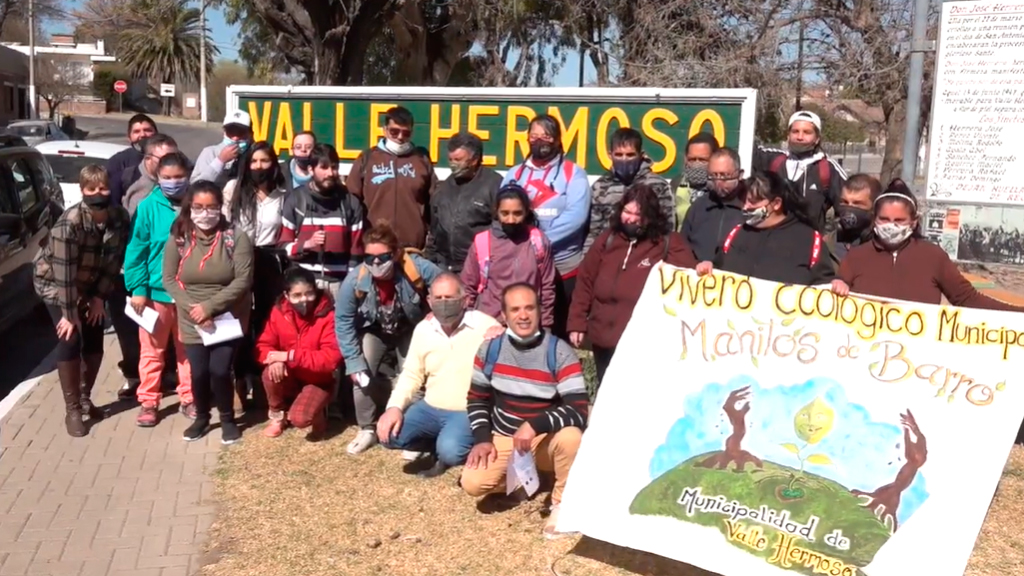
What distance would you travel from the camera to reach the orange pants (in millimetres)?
6340

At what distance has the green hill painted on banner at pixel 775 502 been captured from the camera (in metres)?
4.00

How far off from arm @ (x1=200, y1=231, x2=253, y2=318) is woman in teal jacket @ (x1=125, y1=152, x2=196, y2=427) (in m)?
0.47

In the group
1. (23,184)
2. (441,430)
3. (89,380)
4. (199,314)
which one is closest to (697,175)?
(441,430)

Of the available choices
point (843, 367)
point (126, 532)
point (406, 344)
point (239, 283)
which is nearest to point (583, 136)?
point (406, 344)

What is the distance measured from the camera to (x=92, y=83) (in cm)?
6225

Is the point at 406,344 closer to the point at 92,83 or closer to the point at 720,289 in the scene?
the point at 720,289

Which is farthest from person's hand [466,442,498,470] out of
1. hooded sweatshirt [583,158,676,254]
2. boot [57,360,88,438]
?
boot [57,360,88,438]

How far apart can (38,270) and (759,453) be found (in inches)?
168

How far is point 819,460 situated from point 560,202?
2.39 meters

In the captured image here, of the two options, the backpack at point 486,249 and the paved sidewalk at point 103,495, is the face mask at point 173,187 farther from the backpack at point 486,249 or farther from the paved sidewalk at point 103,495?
the backpack at point 486,249

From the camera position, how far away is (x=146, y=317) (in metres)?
6.22

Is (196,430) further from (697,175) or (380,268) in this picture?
(697,175)

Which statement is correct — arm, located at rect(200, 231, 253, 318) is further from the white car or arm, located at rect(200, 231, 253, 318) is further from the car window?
the white car

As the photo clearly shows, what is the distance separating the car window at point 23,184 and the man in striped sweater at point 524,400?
5336 millimetres
